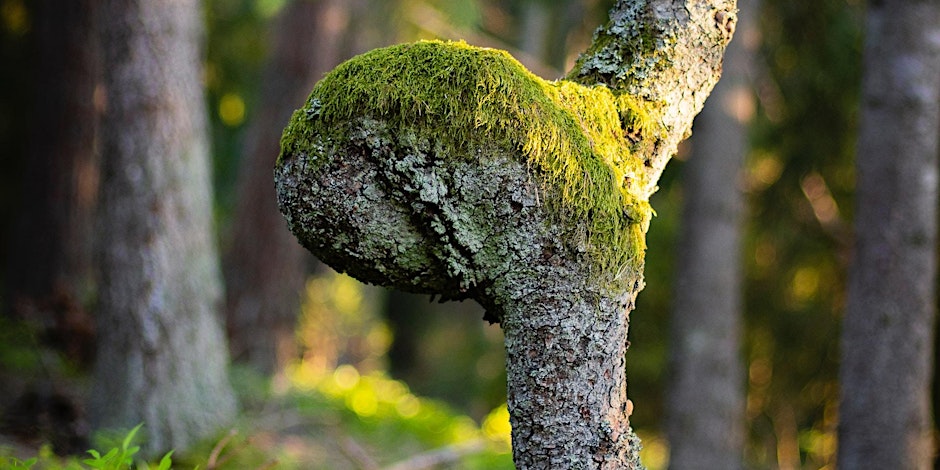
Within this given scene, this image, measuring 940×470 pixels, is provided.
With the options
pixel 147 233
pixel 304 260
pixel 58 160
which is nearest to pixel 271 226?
pixel 304 260

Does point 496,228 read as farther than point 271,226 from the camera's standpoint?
No

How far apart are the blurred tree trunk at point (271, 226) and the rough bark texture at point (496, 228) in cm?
565

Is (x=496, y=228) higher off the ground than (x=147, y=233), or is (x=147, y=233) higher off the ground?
(x=496, y=228)

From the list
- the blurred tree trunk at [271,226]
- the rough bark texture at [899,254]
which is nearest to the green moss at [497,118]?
the rough bark texture at [899,254]

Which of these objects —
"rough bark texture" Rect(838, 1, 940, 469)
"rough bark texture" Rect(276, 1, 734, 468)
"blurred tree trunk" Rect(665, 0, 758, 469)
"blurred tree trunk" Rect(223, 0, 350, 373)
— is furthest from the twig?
"rough bark texture" Rect(276, 1, 734, 468)

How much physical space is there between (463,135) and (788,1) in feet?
21.6

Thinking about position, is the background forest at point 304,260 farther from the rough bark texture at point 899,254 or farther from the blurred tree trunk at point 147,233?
the rough bark texture at point 899,254

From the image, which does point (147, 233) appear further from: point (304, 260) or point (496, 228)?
point (304, 260)

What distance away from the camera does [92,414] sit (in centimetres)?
462

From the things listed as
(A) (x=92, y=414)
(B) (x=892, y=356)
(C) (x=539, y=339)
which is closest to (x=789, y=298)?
(B) (x=892, y=356)

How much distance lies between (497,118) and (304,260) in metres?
7.34

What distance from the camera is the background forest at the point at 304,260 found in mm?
5969

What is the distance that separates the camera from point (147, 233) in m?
4.48

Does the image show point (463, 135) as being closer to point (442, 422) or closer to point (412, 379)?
point (442, 422)
